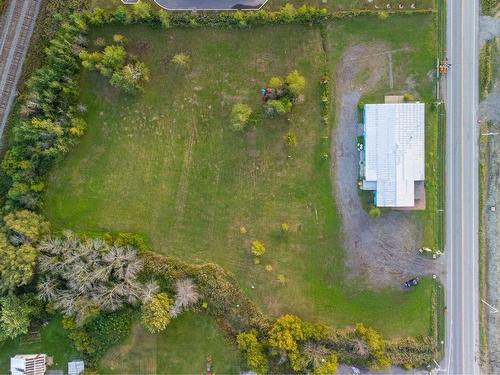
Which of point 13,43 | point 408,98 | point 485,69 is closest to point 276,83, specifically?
point 408,98

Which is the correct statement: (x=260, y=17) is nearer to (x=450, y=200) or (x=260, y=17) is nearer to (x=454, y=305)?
(x=450, y=200)

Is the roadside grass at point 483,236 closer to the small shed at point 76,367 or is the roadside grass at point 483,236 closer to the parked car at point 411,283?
the parked car at point 411,283

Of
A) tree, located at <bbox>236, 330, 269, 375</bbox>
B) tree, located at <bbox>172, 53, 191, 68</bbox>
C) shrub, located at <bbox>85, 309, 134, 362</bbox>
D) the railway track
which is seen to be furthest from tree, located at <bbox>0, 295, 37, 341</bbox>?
tree, located at <bbox>172, 53, 191, 68</bbox>

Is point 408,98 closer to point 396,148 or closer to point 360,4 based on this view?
point 396,148

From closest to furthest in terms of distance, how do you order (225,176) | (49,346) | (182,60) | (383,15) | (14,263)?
(14,263) < (383,15) < (182,60) < (225,176) < (49,346)

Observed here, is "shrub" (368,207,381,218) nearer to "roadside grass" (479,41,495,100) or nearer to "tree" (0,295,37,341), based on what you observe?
"roadside grass" (479,41,495,100)
